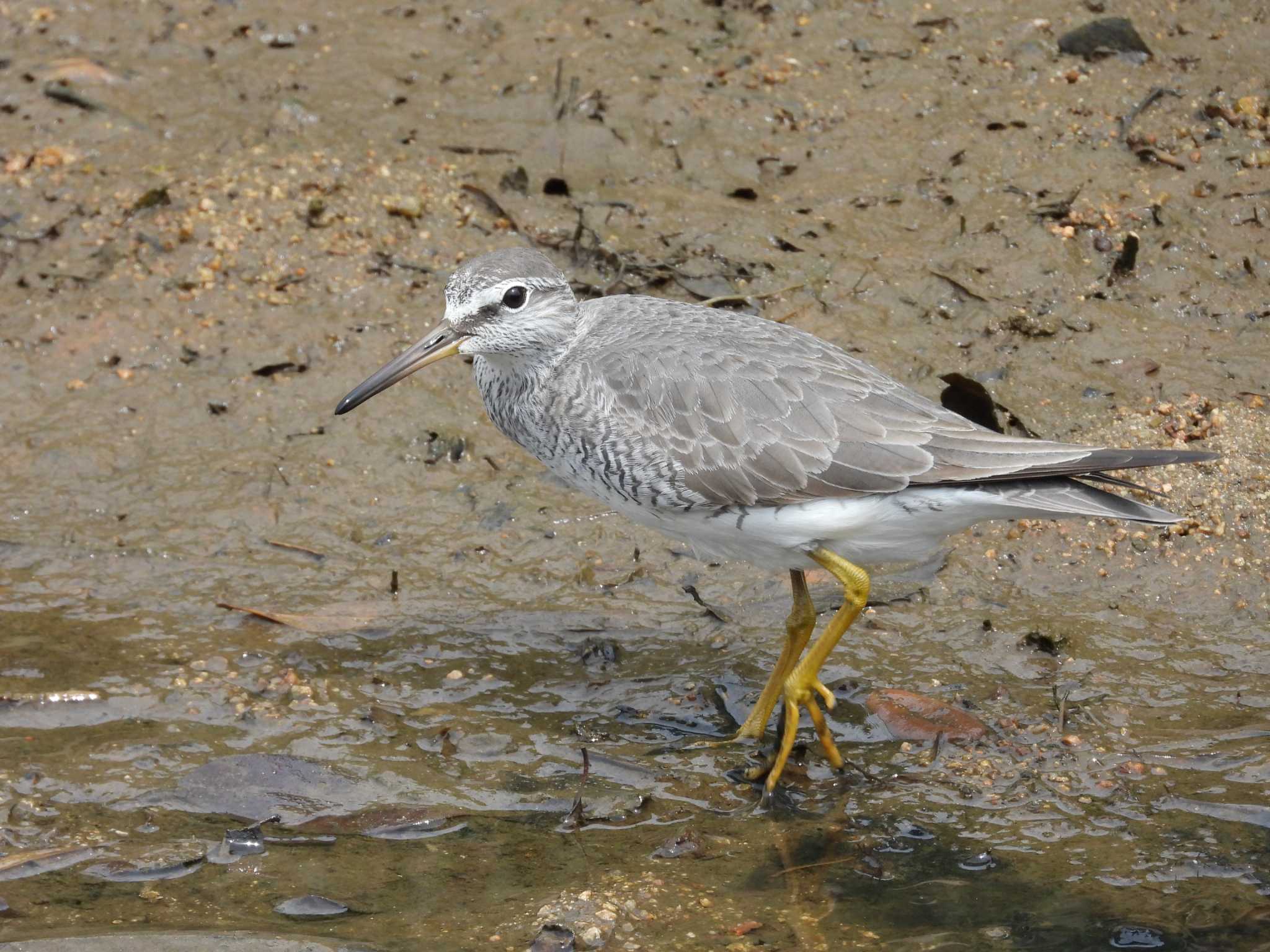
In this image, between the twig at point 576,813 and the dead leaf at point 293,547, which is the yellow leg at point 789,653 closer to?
the twig at point 576,813

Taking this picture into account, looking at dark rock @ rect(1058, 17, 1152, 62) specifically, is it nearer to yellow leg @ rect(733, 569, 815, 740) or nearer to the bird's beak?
yellow leg @ rect(733, 569, 815, 740)

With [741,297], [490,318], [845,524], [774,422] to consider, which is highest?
[490,318]

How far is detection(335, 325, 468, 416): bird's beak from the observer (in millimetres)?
6621

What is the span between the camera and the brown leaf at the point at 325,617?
7.23m

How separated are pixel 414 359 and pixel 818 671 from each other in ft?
7.74

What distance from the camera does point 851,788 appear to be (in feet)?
20.1

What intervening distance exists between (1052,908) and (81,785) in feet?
13.2

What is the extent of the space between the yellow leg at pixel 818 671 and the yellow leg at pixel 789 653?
12.4 inches

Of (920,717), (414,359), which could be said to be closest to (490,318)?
(414,359)

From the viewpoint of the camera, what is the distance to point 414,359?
6.63 metres

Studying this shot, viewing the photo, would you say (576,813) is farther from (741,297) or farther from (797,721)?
(741,297)

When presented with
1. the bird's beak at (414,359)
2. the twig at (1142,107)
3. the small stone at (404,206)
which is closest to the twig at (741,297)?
the small stone at (404,206)

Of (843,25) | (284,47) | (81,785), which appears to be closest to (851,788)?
(81,785)

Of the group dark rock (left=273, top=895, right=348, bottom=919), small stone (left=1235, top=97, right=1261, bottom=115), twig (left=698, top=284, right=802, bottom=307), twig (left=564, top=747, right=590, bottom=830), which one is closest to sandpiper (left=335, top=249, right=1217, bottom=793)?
twig (left=564, top=747, right=590, bottom=830)
